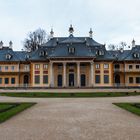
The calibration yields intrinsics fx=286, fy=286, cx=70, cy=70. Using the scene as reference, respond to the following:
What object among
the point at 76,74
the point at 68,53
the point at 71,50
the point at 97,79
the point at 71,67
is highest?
the point at 71,50

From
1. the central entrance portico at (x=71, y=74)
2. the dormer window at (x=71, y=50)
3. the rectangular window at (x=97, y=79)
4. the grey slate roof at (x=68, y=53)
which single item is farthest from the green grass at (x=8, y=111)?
the rectangular window at (x=97, y=79)

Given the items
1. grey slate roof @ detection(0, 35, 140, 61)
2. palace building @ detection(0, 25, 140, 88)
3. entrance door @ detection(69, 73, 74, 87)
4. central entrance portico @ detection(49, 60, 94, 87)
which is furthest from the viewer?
entrance door @ detection(69, 73, 74, 87)

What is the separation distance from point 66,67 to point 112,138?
2112 inches

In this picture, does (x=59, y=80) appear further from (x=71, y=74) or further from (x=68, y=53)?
(x=68, y=53)

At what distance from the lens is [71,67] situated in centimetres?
6359

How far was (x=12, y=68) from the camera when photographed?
67438 mm

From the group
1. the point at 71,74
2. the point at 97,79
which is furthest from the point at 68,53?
the point at 97,79

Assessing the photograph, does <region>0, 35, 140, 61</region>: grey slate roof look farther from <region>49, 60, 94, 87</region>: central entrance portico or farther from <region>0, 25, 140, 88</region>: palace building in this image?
<region>49, 60, 94, 87</region>: central entrance portico

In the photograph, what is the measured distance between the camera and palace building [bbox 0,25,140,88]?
6172 centimetres

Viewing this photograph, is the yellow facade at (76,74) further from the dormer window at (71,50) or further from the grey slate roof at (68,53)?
the dormer window at (71,50)

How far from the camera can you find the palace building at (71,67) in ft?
202

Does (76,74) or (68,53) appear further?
(76,74)

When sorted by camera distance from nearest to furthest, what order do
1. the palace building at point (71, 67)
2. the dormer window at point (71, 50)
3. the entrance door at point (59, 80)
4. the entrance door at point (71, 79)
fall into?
the palace building at point (71, 67), the dormer window at point (71, 50), the entrance door at point (71, 79), the entrance door at point (59, 80)

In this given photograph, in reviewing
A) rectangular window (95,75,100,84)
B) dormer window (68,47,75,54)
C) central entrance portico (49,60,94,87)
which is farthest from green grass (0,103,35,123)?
rectangular window (95,75,100,84)
